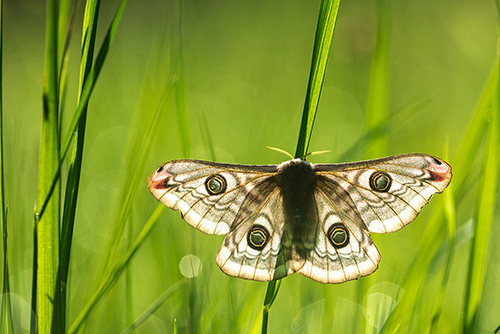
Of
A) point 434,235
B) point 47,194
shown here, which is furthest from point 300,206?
point 47,194

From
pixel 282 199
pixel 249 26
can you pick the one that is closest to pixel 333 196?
pixel 282 199

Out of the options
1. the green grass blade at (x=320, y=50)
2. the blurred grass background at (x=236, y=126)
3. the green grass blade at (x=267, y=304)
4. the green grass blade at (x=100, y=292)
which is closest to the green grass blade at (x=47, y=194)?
the green grass blade at (x=100, y=292)

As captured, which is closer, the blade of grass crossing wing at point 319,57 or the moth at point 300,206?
the blade of grass crossing wing at point 319,57

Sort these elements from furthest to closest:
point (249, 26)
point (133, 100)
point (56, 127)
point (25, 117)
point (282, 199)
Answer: point (249, 26) < point (133, 100) < point (25, 117) < point (282, 199) < point (56, 127)

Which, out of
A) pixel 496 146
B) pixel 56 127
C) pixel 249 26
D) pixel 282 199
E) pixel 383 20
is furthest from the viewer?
pixel 249 26

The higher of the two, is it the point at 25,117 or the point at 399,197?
the point at 399,197

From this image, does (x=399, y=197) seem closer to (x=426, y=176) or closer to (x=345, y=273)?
(x=426, y=176)

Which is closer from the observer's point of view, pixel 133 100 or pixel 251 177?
pixel 251 177

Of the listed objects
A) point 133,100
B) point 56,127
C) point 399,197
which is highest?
point 56,127

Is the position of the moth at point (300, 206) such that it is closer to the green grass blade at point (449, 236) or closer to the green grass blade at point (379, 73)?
the green grass blade at point (449, 236)
